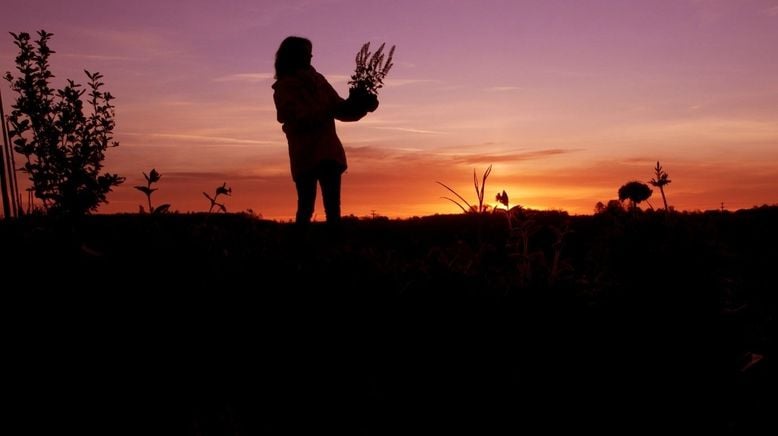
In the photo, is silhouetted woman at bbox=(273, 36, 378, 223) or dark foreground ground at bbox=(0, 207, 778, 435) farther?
silhouetted woman at bbox=(273, 36, 378, 223)

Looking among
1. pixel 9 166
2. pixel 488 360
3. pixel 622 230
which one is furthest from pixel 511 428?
pixel 9 166

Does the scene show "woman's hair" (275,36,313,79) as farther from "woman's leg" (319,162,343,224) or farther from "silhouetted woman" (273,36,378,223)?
"woman's leg" (319,162,343,224)

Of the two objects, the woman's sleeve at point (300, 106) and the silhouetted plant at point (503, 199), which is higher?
the woman's sleeve at point (300, 106)

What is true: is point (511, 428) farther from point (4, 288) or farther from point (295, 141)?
point (295, 141)

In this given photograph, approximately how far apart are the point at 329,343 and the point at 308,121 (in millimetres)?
5932

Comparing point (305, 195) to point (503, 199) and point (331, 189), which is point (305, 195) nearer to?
point (331, 189)

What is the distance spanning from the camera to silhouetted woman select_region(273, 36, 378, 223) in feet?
27.4

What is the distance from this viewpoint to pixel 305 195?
8.60 meters

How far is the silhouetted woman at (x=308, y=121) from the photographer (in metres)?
8.35

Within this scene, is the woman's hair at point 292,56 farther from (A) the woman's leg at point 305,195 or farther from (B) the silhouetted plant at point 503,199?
(B) the silhouetted plant at point 503,199

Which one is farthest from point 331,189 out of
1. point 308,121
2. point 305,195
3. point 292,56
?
point 292,56

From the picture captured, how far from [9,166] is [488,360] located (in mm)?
9384

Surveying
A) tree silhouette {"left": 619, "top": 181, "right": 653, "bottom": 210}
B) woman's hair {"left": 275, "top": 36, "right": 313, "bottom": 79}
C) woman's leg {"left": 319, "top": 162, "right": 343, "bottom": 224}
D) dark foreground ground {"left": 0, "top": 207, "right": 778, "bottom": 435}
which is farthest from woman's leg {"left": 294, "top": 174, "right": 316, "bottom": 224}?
dark foreground ground {"left": 0, "top": 207, "right": 778, "bottom": 435}

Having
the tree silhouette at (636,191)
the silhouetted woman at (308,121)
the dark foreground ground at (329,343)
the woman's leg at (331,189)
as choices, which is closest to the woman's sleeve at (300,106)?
the silhouetted woman at (308,121)
